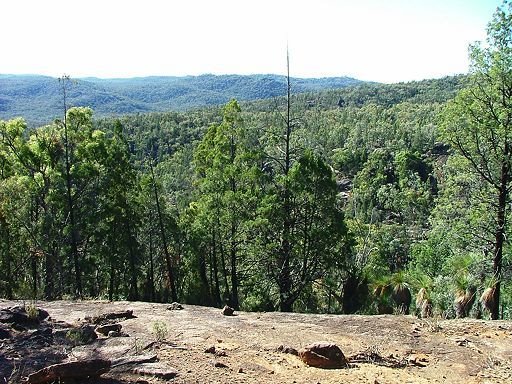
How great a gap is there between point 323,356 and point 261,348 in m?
1.03

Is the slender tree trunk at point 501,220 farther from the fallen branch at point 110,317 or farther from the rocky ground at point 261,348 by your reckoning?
the fallen branch at point 110,317

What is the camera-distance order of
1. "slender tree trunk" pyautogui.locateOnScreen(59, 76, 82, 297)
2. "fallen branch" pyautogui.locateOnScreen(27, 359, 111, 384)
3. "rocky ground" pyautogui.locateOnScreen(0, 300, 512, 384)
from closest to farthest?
"fallen branch" pyautogui.locateOnScreen(27, 359, 111, 384) → "rocky ground" pyautogui.locateOnScreen(0, 300, 512, 384) → "slender tree trunk" pyautogui.locateOnScreen(59, 76, 82, 297)

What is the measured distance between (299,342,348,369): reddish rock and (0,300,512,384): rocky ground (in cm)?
9

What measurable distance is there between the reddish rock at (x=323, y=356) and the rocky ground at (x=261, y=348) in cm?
9

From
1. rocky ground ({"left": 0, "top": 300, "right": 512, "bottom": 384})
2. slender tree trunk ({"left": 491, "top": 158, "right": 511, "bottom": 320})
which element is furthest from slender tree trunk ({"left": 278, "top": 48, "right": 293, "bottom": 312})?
rocky ground ({"left": 0, "top": 300, "right": 512, "bottom": 384})

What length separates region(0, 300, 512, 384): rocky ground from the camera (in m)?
6.15

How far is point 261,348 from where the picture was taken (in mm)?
7246

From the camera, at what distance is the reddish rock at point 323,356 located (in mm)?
6570

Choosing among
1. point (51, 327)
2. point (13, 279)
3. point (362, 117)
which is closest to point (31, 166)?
point (13, 279)

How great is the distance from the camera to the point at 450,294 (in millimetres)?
11469

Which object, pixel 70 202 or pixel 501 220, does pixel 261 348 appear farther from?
pixel 70 202

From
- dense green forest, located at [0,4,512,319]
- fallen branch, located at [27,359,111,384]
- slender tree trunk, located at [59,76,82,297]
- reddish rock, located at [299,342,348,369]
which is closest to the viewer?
fallen branch, located at [27,359,111,384]

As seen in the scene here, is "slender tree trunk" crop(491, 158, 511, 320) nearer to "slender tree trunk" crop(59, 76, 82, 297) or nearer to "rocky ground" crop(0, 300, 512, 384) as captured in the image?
"rocky ground" crop(0, 300, 512, 384)

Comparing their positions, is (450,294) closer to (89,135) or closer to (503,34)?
(503,34)
